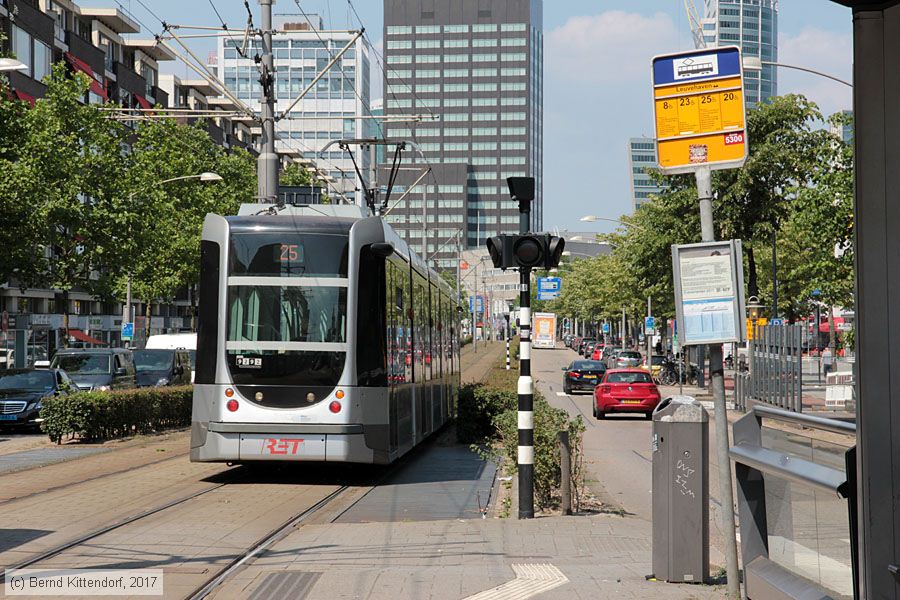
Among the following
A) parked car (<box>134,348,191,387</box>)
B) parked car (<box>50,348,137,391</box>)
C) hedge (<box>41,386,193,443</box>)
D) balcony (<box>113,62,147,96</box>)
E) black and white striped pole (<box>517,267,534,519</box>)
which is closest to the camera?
black and white striped pole (<box>517,267,534,519</box>)

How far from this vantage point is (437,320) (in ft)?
79.2

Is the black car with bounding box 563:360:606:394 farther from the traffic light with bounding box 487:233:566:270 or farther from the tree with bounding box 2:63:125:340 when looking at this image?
the traffic light with bounding box 487:233:566:270

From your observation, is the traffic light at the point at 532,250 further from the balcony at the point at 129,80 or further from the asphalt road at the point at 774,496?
the balcony at the point at 129,80

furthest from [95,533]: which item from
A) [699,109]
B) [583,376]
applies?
Result: [583,376]

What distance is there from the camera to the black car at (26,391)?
27.1 metres

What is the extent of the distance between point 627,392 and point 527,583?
1063 inches

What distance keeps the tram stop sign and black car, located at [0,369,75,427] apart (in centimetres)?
2121

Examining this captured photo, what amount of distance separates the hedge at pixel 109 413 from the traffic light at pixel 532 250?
12568 millimetres

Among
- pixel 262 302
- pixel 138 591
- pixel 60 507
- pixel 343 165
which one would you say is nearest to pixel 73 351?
pixel 262 302

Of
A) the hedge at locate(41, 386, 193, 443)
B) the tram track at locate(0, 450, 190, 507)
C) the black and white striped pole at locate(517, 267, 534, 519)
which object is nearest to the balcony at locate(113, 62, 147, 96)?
the hedge at locate(41, 386, 193, 443)

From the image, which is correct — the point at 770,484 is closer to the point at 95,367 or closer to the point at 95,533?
the point at 95,533

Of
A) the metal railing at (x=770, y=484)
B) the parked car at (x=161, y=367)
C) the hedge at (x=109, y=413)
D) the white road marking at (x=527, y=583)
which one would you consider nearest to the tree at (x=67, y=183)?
the parked car at (x=161, y=367)

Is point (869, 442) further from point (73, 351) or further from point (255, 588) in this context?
point (73, 351)

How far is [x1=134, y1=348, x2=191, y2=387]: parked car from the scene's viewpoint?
1374 inches
